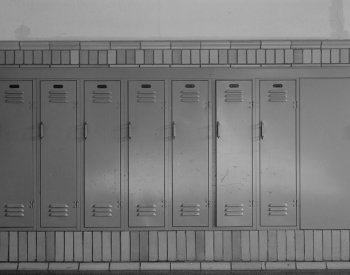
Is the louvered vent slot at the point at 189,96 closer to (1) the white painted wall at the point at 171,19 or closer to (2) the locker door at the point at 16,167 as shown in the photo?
(1) the white painted wall at the point at 171,19

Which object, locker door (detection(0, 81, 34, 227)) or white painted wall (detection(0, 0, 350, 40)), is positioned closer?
locker door (detection(0, 81, 34, 227))

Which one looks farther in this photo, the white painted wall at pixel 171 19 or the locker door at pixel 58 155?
the white painted wall at pixel 171 19

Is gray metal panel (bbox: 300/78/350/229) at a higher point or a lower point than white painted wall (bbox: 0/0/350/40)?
lower

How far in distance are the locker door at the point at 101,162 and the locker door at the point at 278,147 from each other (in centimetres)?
151

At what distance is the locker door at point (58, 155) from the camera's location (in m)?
5.25

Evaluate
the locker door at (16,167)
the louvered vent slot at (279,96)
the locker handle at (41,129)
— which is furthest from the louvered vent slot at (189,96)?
the locker door at (16,167)

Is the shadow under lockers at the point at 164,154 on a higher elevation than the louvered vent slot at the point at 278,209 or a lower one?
higher

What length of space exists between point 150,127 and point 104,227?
1.13 m

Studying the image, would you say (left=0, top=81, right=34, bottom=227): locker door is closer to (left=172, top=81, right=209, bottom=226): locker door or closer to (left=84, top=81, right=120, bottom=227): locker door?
(left=84, top=81, right=120, bottom=227): locker door

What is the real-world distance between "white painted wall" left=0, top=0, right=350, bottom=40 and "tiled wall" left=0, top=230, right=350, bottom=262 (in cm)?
206

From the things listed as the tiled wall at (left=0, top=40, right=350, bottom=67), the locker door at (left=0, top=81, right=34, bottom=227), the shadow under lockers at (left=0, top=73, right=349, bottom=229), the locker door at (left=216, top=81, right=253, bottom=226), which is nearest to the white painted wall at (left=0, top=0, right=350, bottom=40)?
the tiled wall at (left=0, top=40, right=350, bottom=67)

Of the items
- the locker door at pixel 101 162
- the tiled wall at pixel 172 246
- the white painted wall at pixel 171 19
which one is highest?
the white painted wall at pixel 171 19

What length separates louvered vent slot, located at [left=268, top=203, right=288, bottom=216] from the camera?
17.3ft

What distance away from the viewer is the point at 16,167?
17.2ft
